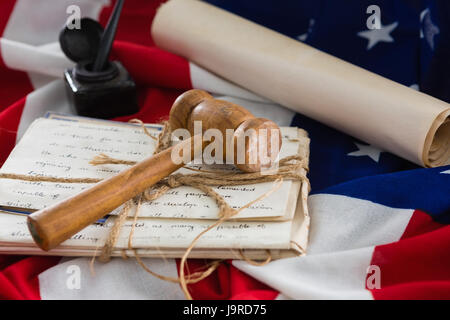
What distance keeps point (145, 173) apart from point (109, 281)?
18cm

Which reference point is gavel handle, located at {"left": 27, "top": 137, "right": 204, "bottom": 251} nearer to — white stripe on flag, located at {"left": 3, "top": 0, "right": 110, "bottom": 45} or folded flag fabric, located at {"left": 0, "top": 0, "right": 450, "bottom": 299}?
folded flag fabric, located at {"left": 0, "top": 0, "right": 450, "bottom": 299}

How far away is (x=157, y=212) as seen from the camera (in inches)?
37.6

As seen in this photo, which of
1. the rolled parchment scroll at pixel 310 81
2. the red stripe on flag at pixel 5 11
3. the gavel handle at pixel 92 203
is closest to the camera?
the gavel handle at pixel 92 203

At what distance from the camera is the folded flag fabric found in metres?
0.88

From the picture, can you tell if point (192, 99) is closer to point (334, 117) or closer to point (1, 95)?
point (334, 117)

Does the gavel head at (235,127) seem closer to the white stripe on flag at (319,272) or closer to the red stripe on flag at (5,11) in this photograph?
the white stripe on flag at (319,272)

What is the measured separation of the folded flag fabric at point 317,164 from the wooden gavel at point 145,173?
0.11 meters

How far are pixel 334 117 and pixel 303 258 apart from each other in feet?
1.47

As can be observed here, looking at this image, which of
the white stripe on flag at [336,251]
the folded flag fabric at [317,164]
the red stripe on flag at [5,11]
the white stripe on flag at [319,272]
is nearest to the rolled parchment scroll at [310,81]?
the folded flag fabric at [317,164]

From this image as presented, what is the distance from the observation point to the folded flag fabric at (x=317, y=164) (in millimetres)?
877

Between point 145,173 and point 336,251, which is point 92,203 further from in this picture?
point 336,251

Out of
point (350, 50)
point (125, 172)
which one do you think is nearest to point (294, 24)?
point (350, 50)

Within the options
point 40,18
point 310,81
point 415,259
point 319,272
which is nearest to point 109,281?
point 319,272

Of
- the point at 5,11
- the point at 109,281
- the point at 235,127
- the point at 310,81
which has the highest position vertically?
the point at 5,11
